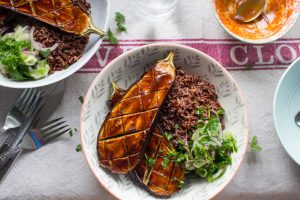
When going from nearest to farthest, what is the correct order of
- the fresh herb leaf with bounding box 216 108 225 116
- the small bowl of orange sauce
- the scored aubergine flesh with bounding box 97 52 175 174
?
the scored aubergine flesh with bounding box 97 52 175 174
the fresh herb leaf with bounding box 216 108 225 116
the small bowl of orange sauce

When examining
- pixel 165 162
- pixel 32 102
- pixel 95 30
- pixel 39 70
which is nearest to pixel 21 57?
pixel 39 70

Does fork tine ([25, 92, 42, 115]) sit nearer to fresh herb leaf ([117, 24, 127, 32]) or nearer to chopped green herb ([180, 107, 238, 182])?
fresh herb leaf ([117, 24, 127, 32])

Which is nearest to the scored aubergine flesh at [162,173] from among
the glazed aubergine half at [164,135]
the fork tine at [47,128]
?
the glazed aubergine half at [164,135]

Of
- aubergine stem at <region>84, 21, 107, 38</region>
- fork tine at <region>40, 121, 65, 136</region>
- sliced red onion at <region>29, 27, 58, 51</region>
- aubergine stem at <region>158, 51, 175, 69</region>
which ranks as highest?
aubergine stem at <region>84, 21, 107, 38</region>

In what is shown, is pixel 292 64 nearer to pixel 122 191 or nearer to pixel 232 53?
pixel 232 53

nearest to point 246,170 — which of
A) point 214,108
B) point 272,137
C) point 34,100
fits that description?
point 272,137

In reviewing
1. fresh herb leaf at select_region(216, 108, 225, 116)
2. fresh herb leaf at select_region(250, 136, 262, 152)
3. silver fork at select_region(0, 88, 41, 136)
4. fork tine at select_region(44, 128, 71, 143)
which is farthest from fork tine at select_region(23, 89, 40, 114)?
fresh herb leaf at select_region(250, 136, 262, 152)

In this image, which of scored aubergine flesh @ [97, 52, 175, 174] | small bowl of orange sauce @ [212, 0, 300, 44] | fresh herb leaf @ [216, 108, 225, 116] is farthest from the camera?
small bowl of orange sauce @ [212, 0, 300, 44]

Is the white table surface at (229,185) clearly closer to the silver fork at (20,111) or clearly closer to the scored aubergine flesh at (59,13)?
the silver fork at (20,111)
